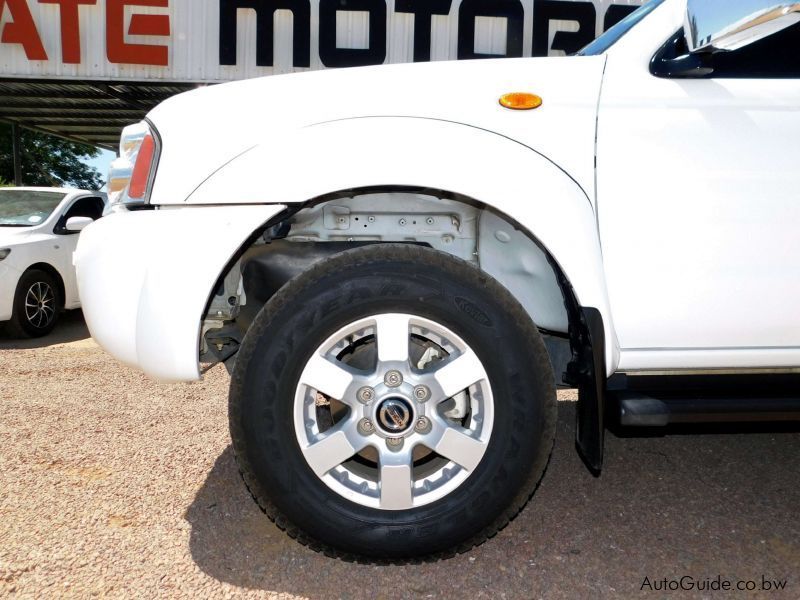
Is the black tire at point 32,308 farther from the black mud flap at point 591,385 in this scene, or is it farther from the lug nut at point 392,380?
the black mud flap at point 591,385

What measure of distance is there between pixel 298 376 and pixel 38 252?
5565 millimetres

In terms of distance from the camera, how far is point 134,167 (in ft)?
7.07

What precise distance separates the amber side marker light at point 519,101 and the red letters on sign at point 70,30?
1138cm

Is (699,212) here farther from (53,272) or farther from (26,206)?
(26,206)

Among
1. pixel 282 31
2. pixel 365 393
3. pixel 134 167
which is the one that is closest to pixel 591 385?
pixel 365 393

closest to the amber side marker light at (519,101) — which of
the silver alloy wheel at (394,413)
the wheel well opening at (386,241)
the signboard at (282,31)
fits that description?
the wheel well opening at (386,241)

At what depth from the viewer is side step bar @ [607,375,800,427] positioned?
1967 mm

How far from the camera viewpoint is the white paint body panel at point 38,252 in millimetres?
6090

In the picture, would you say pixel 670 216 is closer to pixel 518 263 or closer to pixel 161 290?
pixel 518 263

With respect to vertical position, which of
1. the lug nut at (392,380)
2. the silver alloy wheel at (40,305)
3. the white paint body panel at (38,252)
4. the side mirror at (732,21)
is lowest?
the silver alloy wheel at (40,305)

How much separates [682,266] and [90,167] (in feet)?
145

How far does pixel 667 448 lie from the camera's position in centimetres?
312

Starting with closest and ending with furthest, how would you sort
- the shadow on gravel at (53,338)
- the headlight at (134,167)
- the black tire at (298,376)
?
the black tire at (298,376) → the headlight at (134,167) → the shadow on gravel at (53,338)

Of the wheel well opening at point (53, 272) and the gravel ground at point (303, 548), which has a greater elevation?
the gravel ground at point (303, 548)
